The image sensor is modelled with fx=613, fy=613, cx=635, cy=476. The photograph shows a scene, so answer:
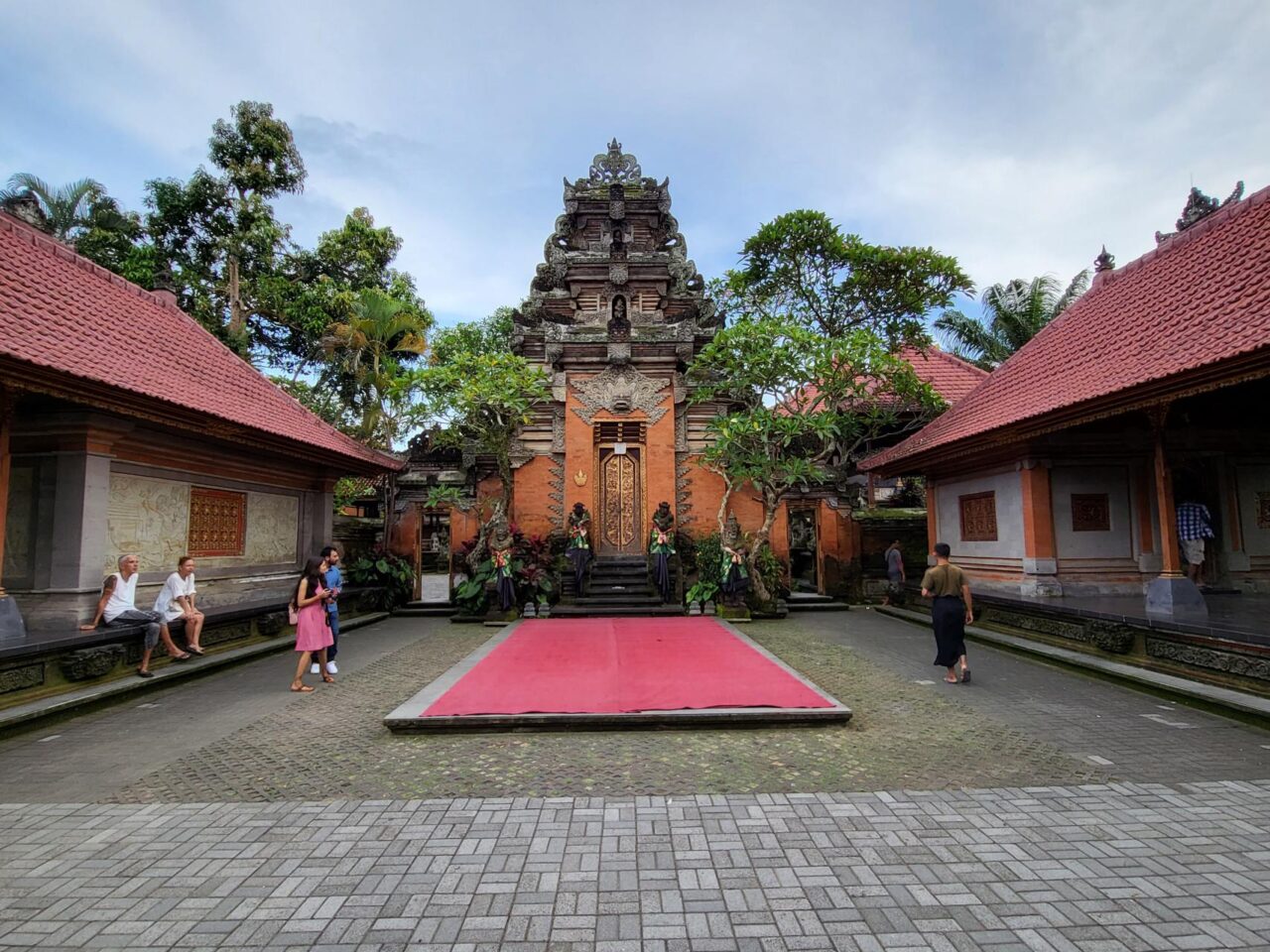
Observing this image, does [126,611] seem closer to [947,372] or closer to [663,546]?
[663,546]

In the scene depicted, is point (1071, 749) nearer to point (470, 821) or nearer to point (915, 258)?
point (470, 821)

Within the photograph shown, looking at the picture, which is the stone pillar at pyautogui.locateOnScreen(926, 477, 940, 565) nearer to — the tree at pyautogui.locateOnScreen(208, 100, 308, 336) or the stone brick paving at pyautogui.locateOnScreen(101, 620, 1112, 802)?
the stone brick paving at pyautogui.locateOnScreen(101, 620, 1112, 802)

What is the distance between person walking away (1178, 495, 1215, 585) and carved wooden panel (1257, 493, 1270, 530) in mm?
1025

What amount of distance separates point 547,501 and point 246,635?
5.91 m

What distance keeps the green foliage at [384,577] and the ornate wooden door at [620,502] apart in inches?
163

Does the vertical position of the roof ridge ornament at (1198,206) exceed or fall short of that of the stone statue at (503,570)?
it exceeds it

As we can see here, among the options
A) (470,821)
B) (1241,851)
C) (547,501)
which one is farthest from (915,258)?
(470,821)

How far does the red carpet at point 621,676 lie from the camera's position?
17.2 feet

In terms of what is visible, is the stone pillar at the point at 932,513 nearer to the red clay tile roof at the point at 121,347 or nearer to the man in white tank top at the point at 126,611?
the red clay tile roof at the point at 121,347

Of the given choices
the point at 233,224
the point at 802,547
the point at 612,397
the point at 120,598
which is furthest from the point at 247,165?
the point at 802,547

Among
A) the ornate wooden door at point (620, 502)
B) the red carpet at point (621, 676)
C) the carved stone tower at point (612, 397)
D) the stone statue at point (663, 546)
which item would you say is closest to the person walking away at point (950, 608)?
the red carpet at point (621, 676)

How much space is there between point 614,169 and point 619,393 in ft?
19.7

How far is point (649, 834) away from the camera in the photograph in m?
3.13

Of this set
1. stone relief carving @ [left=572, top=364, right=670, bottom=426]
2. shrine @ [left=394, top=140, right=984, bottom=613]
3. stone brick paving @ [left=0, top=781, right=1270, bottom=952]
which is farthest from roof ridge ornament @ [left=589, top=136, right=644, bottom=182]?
stone brick paving @ [left=0, top=781, right=1270, bottom=952]
